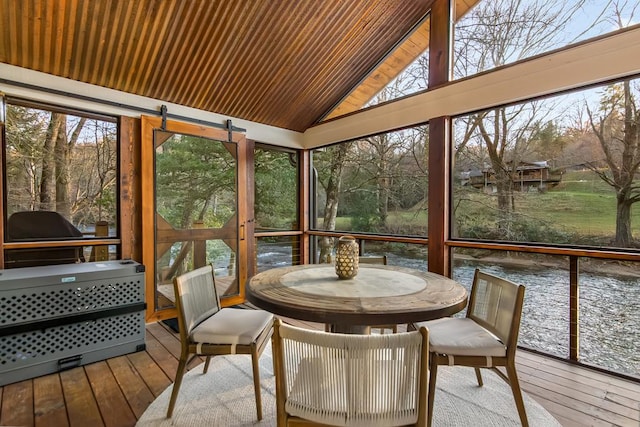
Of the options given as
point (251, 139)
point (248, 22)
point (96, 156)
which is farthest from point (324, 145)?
A: point (96, 156)

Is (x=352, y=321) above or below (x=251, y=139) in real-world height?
below

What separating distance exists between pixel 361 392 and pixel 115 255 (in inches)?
121

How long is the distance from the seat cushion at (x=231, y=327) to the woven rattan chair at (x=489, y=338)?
3.33ft

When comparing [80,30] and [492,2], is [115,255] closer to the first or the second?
[80,30]

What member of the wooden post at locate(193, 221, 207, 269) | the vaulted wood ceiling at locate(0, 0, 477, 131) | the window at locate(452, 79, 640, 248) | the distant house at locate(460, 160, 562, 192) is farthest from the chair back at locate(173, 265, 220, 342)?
the distant house at locate(460, 160, 562, 192)

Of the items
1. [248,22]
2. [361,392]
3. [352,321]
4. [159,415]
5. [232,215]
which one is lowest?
[159,415]

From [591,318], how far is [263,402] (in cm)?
264

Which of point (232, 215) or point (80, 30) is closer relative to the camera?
point (80, 30)

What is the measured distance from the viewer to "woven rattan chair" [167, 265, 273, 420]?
1807 mm

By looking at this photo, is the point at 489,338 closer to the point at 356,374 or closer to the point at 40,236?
the point at 356,374

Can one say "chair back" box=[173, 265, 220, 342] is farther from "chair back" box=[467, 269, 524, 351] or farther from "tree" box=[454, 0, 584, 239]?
"tree" box=[454, 0, 584, 239]

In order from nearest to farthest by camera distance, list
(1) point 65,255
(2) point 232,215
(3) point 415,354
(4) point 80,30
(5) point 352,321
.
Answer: (3) point 415,354 < (5) point 352,321 < (4) point 80,30 < (1) point 65,255 < (2) point 232,215

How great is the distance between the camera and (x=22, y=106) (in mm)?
2746

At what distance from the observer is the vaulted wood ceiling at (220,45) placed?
2.49 m
